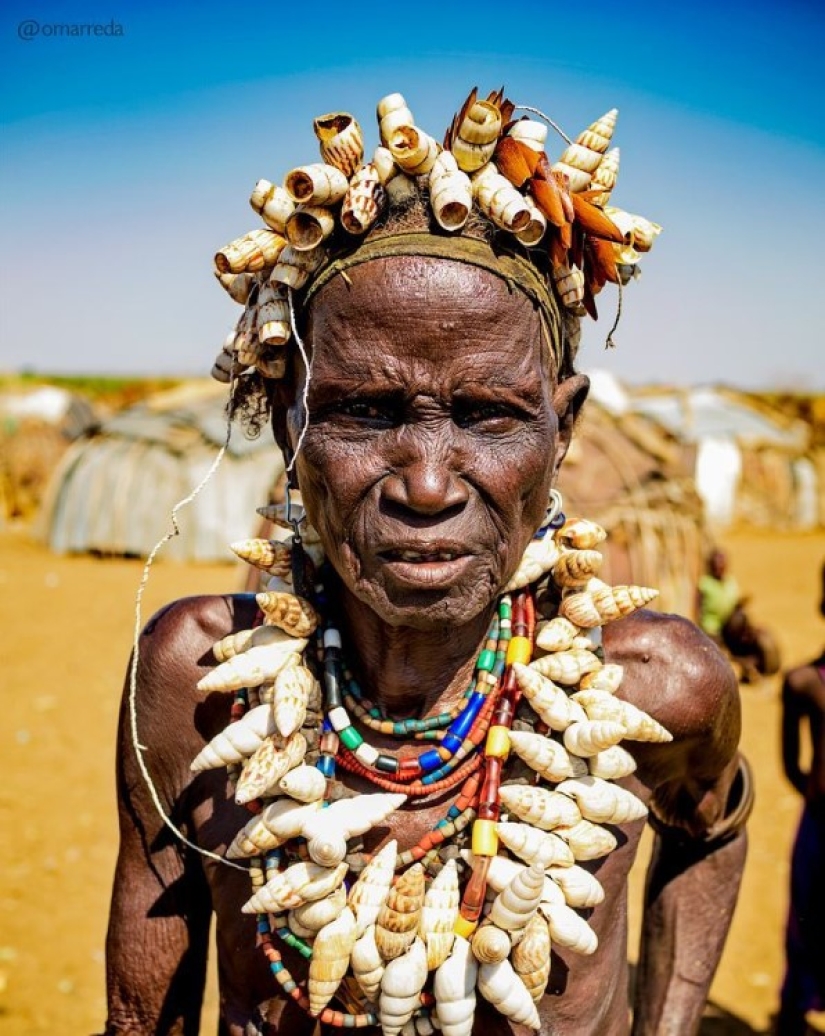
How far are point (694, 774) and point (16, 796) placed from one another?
643 cm

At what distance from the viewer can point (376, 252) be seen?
181cm

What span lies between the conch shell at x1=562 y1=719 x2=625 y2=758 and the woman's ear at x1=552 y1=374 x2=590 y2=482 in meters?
0.52

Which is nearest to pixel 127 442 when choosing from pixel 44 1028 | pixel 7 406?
pixel 7 406

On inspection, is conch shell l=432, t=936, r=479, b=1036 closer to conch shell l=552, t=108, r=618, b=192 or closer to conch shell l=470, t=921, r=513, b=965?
conch shell l=470, t=921, r=513, b=965

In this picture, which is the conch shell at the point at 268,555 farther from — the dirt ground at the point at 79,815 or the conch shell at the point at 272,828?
the dirt ground at the point at 79,815

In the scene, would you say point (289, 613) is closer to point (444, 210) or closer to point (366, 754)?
point (366, 754)

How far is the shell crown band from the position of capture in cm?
180

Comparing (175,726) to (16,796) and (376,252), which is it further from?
(16,796)

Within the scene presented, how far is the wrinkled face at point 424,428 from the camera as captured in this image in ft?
5.83

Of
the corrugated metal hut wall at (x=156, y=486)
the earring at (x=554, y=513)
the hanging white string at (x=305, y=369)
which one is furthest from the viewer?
the corrugated metal hut wall at (x=156, y=486)

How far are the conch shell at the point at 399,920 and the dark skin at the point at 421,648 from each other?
0.17 meters

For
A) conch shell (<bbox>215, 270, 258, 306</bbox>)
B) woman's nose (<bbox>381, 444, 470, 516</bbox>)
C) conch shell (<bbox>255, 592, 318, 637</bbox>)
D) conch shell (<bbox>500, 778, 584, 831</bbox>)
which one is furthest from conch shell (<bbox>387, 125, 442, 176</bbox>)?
conch shell (<bbox>500, 778, 584, 831</bbox>)

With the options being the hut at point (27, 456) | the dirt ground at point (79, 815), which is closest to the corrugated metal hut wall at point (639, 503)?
the dirt ground at point (79, 815)

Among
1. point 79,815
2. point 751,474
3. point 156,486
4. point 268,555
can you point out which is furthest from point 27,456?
point 268,555
